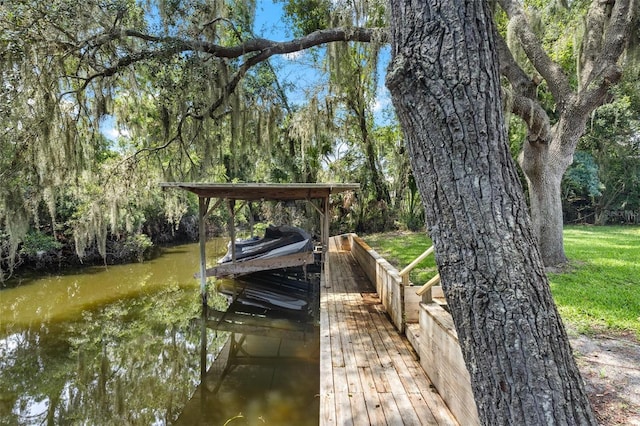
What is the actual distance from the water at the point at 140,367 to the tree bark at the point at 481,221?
333 centimetres

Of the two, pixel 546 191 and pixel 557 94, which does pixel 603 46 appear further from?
pixel 546 191

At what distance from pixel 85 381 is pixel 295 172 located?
32.9 feet

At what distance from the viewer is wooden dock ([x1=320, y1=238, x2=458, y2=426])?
2812 mm

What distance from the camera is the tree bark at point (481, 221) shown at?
1.13m

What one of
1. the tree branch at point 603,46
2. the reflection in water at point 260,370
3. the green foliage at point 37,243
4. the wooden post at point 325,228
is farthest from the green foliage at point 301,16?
the green foliage at point 37,243

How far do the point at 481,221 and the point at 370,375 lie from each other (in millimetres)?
2751

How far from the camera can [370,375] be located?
346 centimetres

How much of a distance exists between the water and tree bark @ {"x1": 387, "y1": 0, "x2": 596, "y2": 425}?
333 cm

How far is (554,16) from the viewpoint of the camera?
27.0 ft

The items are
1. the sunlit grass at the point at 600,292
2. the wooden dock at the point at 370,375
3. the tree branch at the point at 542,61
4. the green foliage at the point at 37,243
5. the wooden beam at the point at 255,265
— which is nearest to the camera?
the wooden dock at the point at 370,375

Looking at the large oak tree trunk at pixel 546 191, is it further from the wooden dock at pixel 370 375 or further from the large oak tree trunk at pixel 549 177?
the wooden dock at pixel 370 375

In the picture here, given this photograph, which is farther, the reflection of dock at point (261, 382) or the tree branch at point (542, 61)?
the tree branch at point (542, 61)

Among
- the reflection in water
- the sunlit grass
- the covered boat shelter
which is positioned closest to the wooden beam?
the covered boat shelter

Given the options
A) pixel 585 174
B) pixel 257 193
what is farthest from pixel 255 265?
pixel 585 174
